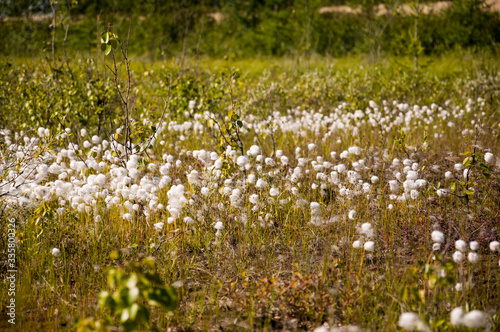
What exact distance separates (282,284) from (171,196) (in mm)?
1174

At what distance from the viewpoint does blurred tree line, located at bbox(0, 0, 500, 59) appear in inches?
720

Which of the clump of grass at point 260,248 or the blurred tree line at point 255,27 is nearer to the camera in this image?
the clump of grass at point 260,248

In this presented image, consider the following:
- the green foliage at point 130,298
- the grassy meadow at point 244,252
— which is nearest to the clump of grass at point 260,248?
the grassy meadow at point 244,252

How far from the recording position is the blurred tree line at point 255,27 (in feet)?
60.0

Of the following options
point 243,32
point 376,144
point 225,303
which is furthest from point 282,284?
point 243,32

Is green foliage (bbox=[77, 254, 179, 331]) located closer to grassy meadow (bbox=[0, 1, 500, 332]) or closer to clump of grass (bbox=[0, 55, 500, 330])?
grassy meadow (bbox=[0, 1, 500, 332])

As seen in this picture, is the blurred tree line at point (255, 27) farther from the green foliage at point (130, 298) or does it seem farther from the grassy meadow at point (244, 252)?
the green foliage at point (130, 298)

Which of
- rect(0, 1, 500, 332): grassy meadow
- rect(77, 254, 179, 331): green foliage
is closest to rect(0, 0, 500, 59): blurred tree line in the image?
rect(0, 1, 500, 332): grassy meadow

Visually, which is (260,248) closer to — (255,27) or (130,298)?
(130,298)

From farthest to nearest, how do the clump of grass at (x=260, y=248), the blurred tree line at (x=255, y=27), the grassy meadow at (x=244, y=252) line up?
1. the blurred tree line at (x=255, y=27)
2. the clump of grass at (x=260, y=248)
3. the grassy meadow at (x=244, y=252)

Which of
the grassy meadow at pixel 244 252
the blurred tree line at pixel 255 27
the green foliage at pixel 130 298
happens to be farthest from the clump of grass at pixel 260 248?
the blurred tree line at pixel 255 27

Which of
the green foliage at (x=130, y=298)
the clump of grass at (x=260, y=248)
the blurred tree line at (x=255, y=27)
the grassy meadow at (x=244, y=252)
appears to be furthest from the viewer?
the blurred tree line at (x=255, y=27)

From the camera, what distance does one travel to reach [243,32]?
22656mm

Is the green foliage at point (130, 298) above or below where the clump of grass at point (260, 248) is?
above
